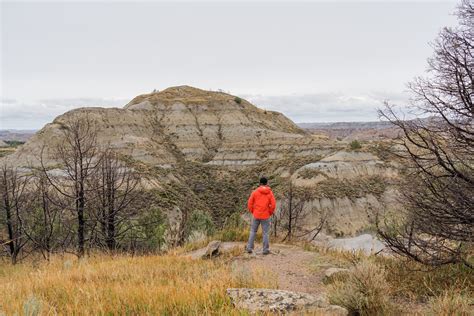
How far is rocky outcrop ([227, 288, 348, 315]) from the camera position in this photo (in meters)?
3.80

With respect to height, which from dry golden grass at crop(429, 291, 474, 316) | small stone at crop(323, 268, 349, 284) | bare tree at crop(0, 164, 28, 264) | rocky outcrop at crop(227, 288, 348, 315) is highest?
rocky outcrop at crop(227, 288, 348, 315)

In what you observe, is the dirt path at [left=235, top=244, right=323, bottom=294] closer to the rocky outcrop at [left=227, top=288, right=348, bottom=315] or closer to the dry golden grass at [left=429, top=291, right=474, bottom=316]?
the rocky outcrop at [left=227, top=288, right=348, bottom=315]

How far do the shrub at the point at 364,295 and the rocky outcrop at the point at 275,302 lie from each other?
2.61 ft

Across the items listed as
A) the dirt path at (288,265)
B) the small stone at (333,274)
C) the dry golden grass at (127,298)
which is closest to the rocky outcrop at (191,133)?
the dirt path at (288,265)

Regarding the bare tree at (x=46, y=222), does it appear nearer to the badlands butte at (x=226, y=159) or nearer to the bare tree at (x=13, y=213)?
the bare tree at (x=13, y=213)

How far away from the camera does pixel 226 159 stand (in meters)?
70.0

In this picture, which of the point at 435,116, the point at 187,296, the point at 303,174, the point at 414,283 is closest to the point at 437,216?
the point at 414,283

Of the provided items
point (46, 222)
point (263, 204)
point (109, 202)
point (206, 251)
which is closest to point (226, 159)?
point (46, 222)

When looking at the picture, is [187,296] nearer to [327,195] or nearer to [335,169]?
[327,195]

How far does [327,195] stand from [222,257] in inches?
1677

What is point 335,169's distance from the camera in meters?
55.7

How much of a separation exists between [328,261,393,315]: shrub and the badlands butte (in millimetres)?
30413

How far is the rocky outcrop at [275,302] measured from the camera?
3798 mm

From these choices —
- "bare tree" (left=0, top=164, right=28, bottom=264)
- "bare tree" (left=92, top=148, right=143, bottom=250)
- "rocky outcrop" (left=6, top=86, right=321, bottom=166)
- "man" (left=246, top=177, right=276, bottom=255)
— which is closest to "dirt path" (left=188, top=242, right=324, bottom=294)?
"man" (left=246, top=177, right=276, bottom=255)
